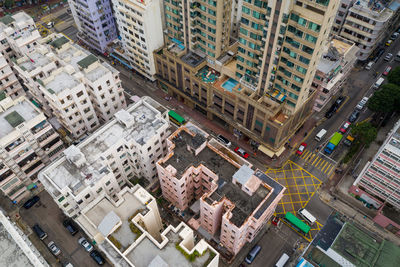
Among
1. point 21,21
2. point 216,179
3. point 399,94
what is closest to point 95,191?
point 216,179

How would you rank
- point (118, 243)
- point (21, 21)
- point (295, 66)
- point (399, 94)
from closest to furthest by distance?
point (118, 243), point (295, 66), point (399, 94), point (21, 21)

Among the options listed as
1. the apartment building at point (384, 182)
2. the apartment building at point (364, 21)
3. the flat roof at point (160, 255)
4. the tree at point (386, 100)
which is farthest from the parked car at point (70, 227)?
the apartment building at point (364, 21)

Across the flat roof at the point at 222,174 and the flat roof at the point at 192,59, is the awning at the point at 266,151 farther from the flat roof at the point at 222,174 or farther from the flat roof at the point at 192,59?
the flat roof at the point at 192,59

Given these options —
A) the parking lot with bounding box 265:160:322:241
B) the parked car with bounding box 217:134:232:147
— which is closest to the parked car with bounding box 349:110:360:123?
the parking lot with bounding box 265:160:322:241

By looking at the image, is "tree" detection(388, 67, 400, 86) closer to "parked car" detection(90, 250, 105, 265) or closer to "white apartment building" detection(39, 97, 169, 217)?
"white apartment building" detection(39, 97, 169, 217)

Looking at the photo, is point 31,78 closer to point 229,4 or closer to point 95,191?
point 95,191
